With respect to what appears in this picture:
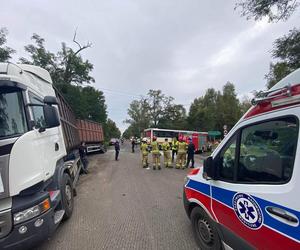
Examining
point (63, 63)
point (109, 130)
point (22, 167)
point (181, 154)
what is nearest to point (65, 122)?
point (22, 167)

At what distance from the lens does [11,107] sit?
9.31ft

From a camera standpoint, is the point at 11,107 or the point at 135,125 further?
the point at 135,125

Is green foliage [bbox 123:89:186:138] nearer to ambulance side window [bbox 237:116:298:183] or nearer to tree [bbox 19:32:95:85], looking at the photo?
tree [bbox 19:32:95:85]

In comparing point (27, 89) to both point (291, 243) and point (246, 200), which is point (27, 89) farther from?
point (291, 243)

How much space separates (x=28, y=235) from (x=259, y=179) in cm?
293

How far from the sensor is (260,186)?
81.3 inches

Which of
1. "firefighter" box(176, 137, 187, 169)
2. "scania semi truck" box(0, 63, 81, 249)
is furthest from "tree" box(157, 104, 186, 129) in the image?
"scania semi truck" box(0, 63, 81, 249)

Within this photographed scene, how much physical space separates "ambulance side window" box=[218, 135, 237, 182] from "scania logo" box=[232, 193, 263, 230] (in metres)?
0.29

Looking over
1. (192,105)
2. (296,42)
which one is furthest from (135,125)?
(296,42)

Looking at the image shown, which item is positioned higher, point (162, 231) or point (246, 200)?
point (246, 200)

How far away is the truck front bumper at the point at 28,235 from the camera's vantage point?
2465mm

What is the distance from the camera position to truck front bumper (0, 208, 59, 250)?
2.46m

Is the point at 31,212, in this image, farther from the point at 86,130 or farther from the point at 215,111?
the point at 215,111

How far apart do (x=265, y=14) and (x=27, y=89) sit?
10.5 meters
